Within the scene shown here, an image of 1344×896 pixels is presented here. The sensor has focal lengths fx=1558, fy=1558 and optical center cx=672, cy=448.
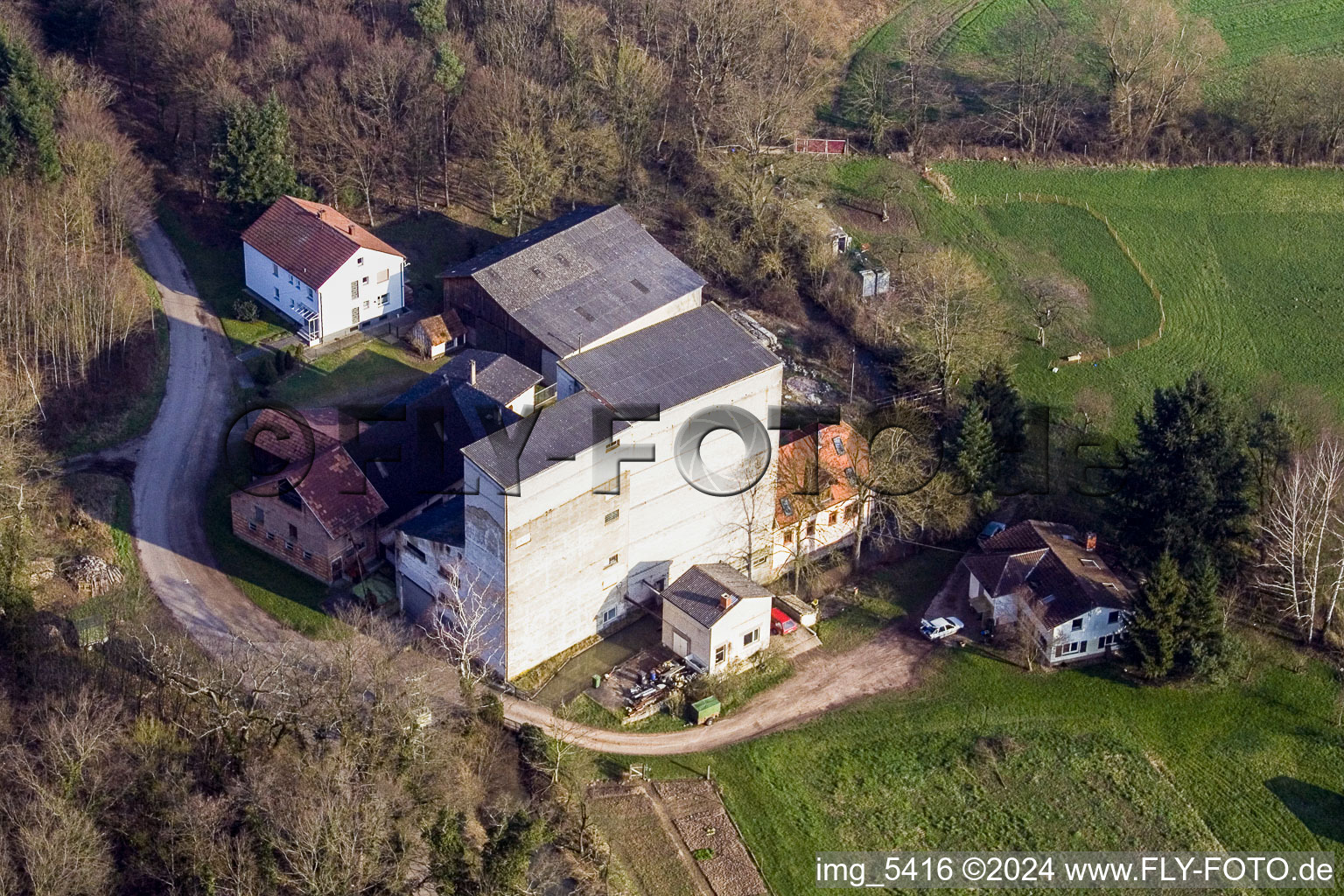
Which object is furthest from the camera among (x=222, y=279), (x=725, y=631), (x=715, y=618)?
(x=222, y=279)

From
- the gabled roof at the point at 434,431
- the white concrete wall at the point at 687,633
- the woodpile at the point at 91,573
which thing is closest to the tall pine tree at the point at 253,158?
the gabled roof at the point at 434,431

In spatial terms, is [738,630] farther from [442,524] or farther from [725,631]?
[442,524]

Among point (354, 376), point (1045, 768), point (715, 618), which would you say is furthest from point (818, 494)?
point (354, 376)

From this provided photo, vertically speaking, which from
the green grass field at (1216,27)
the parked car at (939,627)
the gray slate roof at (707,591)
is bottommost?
the parked car at (939,627)

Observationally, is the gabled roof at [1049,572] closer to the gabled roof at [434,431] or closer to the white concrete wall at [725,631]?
the white concrete wall at [725,631]

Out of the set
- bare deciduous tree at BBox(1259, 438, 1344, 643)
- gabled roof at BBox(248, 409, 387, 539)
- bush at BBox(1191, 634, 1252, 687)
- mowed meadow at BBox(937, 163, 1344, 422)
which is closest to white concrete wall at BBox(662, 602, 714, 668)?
gabled roof at BBox(248, 409, 387, 539)

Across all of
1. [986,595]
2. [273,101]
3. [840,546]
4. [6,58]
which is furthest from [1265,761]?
[6,58]
